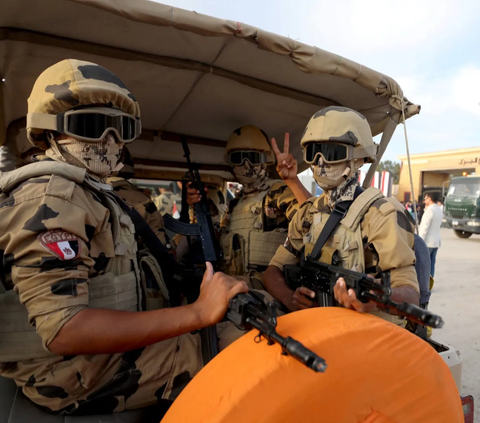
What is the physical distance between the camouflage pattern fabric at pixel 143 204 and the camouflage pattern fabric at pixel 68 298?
1.81m

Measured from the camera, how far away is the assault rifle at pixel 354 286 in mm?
1143

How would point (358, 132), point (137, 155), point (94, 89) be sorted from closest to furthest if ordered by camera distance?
1. point (94, 89)
2. point (358, 132)
3. point (137, 155)

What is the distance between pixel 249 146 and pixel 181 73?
0.90 m

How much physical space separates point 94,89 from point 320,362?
1.25 m

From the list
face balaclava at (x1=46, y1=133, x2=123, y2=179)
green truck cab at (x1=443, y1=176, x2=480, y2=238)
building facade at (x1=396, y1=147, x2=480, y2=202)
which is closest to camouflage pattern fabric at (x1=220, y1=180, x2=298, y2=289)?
face balaclava at (x1=46, y1=133, x2=123, y2=179)

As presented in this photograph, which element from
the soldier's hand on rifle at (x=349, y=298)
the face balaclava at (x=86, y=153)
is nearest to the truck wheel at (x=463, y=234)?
the soldier's hand on rifle at (x=349, y=298)

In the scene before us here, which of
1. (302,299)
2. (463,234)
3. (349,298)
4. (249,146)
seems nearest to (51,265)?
(349,298)

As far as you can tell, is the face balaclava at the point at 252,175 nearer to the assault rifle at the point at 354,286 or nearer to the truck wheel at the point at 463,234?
the assault rifle at the point at 354,286

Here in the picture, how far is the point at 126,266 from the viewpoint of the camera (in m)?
1.48

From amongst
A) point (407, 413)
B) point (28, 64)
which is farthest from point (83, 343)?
point (28, 64)

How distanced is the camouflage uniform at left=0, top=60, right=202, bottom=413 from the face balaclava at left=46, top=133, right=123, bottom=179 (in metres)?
0.06

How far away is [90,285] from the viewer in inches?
52.2

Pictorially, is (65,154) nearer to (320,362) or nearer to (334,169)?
(320,362)

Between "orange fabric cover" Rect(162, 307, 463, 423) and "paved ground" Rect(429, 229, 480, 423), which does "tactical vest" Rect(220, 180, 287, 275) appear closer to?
"orange fabric cover" Rect(162, 307, 463, 423)
